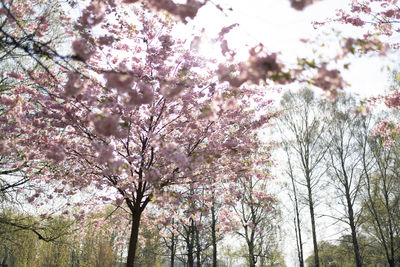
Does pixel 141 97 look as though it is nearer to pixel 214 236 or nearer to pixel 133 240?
pixel 133 240

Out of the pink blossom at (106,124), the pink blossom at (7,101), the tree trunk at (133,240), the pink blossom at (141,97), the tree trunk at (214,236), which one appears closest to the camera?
the pink blossom at (106,124)

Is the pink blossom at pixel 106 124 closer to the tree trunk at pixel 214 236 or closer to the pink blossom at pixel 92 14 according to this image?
the pink blossom at pixel 92 14

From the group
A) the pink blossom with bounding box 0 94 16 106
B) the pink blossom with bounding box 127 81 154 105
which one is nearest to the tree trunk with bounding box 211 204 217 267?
the pink blossom with bounding box 0 94 16 106

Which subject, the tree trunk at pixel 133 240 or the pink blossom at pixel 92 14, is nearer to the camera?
the pink blossom at pixel 92 14

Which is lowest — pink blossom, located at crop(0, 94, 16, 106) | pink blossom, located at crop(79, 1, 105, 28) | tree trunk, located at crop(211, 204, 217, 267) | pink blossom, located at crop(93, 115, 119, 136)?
tree trunk, located at crop(211, 204, 217, 267)

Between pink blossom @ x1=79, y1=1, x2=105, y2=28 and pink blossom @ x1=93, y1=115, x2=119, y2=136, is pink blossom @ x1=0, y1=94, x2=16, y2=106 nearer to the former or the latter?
pink blossom @ x1=79, y1=1, x2=105, y2=28

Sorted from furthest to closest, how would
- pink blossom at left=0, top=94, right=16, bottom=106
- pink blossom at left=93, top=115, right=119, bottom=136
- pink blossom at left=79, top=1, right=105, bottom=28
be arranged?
pink blossom at left=0, top=94, right=16, bottom=106
pink blossom at left=79, top=1, right=105, bottom=28
pink blossom at left=93, top=115, right=119, bottom=136

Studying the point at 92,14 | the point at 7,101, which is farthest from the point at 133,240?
the point at 92,14

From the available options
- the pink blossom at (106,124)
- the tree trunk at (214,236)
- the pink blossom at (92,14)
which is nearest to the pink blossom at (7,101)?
the pink blossom at (92,14)

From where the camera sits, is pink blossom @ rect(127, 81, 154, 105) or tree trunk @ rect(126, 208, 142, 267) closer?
pink blossom @ rect(127, 81, 154, 105)

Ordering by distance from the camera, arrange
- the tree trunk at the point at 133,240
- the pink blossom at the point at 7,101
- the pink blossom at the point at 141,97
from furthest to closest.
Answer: the tree trunk at the point at 133,240
the pink blossom at the point at 7,101
the pink blossom at the point at 141,97

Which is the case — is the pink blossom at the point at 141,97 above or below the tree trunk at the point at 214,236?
above

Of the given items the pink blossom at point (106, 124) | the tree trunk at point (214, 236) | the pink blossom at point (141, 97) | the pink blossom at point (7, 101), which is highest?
the pink blossom at point (7, 101)

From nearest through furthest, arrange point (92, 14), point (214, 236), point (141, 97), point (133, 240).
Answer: point (141, 97)
point (92, 14)
point (133, 240)
point (214, 236)
